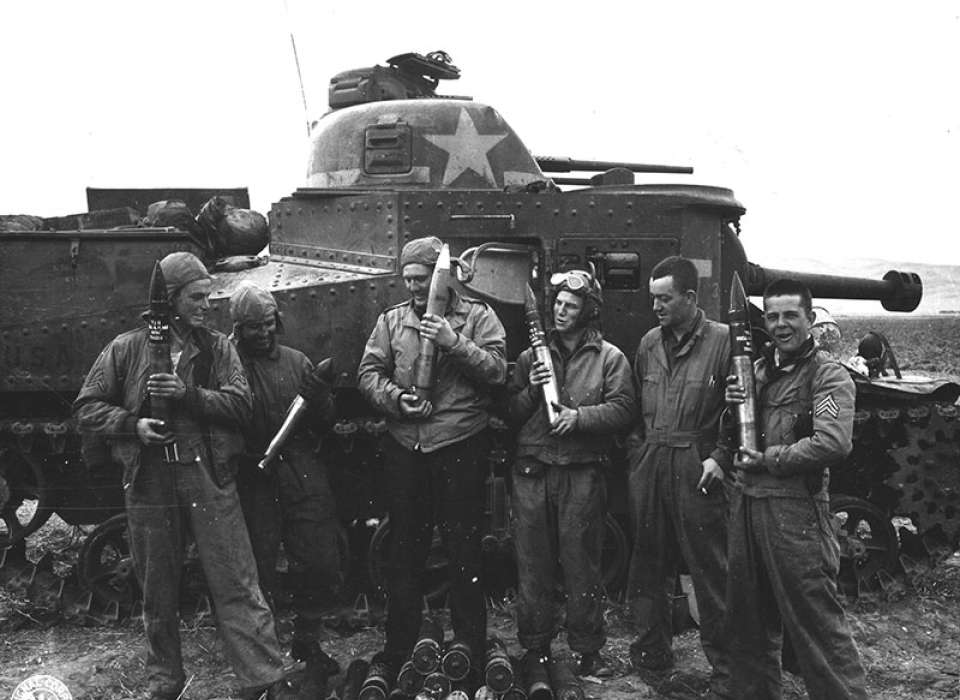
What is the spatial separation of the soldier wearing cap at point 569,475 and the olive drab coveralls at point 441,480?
32cm

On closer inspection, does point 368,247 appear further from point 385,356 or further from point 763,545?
point 763,545

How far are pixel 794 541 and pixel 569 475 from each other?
1401mm

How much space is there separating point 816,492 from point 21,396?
5.83m

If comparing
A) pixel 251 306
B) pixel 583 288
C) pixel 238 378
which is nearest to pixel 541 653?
pixel 583 288

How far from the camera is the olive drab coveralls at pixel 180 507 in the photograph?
497 centimetres

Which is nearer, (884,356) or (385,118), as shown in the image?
(385,118)

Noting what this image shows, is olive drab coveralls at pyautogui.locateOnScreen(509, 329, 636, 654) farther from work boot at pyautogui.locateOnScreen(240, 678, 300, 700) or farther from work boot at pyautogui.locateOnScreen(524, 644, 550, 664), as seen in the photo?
work boot at pyautogui.locateOnScreen(240, 678, 300, 700)

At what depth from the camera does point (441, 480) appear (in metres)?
5.36

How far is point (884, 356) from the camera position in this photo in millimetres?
9414

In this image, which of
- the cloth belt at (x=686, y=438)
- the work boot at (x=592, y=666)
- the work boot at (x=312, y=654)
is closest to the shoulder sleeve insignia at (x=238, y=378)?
the work boot at (x=312, y=654)

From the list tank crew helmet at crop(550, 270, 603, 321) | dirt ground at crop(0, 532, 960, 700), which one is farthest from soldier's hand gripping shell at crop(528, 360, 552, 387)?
dirt ground at crop(0, 532, 960, 700)

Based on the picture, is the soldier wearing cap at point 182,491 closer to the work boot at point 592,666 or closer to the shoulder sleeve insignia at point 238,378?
the shoulder sleeve insignia at point 238,378

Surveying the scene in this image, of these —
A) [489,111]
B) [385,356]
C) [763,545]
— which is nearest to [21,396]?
[385,356]

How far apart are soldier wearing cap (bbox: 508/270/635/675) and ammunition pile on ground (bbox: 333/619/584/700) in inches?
10.3
